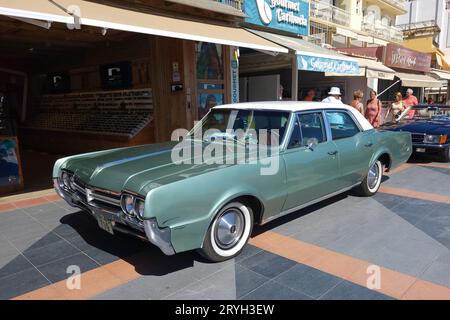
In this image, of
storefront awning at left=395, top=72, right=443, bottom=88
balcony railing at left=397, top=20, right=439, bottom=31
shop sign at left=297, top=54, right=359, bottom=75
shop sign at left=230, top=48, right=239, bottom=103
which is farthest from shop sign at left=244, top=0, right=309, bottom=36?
balcony railing at left=397, top=20, right=439, bottom=31

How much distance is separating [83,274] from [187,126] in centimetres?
525

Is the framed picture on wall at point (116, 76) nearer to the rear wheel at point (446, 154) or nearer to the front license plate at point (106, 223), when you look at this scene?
the front license plate at point (106, 223)

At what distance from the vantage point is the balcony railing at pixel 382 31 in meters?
25.6

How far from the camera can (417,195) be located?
18.4ft

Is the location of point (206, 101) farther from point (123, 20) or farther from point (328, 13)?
point (328, 13)

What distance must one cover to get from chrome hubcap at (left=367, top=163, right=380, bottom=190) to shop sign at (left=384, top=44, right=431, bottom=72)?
1107 cm

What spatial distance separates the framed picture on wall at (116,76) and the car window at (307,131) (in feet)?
19.9

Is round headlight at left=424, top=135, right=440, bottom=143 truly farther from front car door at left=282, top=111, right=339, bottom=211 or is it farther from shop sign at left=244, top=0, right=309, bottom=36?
shop sign at left=244, top=0, right=309, bottom=36

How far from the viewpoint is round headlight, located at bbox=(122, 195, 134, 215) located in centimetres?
296

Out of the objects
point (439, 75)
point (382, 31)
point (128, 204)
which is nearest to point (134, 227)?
point (128, 204)

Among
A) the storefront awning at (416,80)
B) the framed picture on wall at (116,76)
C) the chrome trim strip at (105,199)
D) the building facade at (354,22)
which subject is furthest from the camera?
the building facade at (354,22)

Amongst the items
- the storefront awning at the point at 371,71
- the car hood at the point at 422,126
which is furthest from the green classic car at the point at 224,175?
the storefront awning at the point at 371,71

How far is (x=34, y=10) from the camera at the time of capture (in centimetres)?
418
